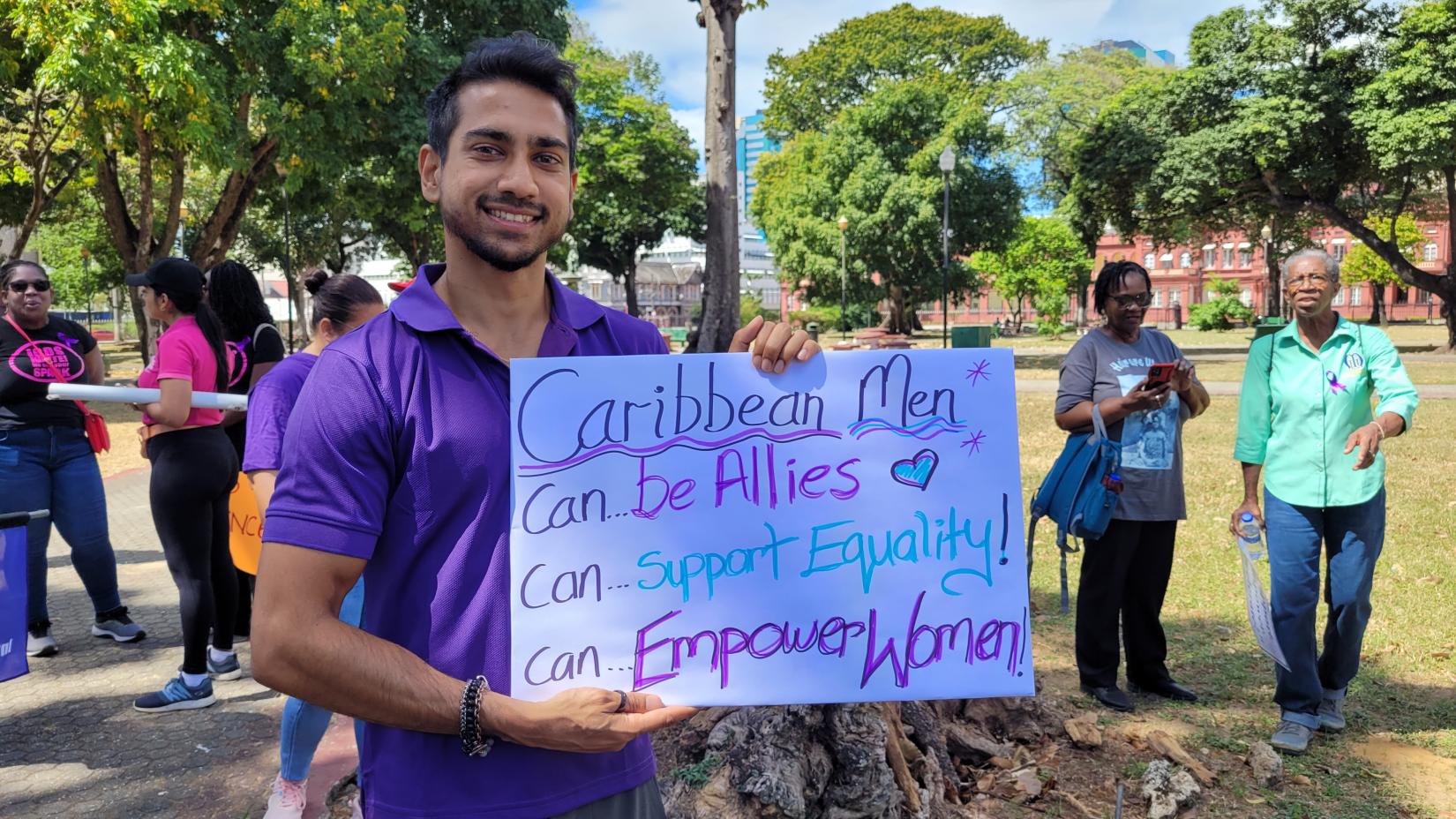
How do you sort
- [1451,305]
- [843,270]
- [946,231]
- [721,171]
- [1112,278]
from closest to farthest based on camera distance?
Answer: 1. [1112,278]
2. [721,171]
3. [946,231]
4. [1451,305]
5. [843,270]

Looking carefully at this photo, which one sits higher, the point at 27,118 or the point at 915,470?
the point at 27,118

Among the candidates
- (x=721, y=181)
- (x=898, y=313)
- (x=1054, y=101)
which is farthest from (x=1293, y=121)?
(x=898, y=313)

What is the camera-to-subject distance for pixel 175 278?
4.51 meters

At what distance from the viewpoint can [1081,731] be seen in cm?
410

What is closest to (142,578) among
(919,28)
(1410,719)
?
(1410,719)

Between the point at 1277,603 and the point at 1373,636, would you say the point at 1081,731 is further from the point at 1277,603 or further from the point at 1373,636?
the point at 1373,636

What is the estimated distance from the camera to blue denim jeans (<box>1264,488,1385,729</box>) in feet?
13.5

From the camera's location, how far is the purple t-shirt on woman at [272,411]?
3.43 m

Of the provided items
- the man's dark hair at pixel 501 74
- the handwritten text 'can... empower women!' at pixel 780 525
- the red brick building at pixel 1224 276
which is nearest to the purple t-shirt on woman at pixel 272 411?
the man's dark hair at pixel 501 74

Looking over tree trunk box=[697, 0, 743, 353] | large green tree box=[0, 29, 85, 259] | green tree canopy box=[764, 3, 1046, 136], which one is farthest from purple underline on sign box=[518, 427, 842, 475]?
green tree canopy box=[764, 3, 1046, 136]

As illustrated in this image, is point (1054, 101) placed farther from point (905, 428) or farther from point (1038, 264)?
point (905, 428)

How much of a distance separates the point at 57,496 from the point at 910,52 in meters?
45.9

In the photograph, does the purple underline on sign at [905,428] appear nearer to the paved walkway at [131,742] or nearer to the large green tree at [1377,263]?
the paved walkway at [131,742]

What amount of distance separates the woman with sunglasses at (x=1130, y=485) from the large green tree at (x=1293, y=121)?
69.9 feet
